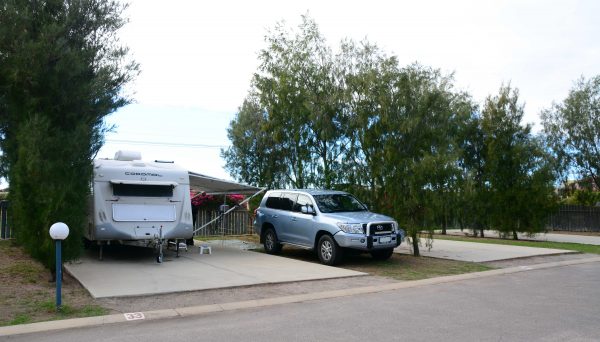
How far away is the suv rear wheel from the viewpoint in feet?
47.9

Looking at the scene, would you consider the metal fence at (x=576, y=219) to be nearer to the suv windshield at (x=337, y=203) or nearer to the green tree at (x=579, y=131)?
the green tree at (x=579, y=131)

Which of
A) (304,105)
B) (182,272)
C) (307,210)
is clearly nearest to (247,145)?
(304,105)

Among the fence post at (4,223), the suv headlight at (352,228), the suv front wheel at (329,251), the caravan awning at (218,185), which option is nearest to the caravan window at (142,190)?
the caravan awning at (218,185)

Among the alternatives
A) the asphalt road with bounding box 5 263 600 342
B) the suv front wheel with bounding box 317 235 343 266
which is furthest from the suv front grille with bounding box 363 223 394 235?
the asphalt road with bounding box 5 263 600 342

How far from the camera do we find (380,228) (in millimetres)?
12367

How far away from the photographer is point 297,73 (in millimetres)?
18031

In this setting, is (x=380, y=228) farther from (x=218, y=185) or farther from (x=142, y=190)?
(x=142, y=190)

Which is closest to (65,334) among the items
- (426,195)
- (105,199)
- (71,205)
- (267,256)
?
(71,205)

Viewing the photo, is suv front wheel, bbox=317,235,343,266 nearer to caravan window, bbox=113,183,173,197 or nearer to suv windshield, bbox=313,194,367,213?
suv windshield, bbox=313,194,367,213

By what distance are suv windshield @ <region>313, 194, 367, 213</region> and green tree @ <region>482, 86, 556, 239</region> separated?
11044 mm

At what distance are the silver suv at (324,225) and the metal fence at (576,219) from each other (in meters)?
21.5

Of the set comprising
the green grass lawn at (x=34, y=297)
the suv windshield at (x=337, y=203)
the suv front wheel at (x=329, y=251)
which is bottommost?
the green grass lawn at (x=34, y=297)

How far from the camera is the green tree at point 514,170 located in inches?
876

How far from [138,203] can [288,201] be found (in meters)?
4.11
